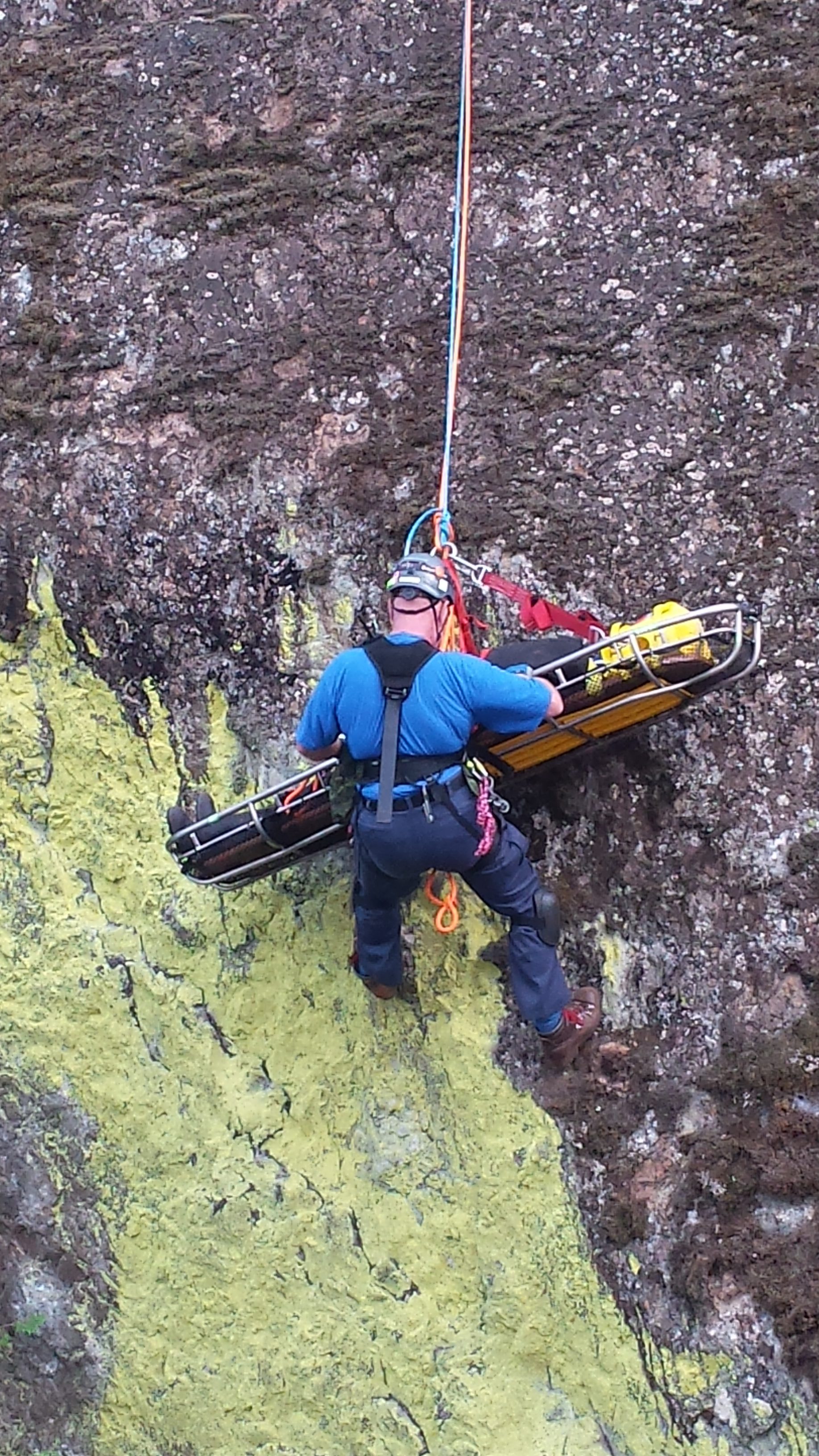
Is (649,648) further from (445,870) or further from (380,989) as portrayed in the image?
(380,989)

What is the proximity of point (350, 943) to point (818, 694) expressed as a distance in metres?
2.37

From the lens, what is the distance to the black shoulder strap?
448 cm

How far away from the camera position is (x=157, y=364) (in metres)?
5.95

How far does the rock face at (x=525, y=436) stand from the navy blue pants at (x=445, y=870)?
415 mm

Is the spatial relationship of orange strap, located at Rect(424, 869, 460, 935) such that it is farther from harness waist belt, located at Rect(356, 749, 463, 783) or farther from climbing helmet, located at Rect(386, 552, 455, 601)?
climbing helmet, located at Rect(386, 552, 455, 601)

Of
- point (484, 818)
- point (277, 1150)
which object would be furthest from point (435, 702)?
point (277, 1150)

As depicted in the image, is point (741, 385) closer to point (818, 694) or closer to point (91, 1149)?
point (818, 694)

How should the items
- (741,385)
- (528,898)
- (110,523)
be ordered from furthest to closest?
(110,523) < (741,385) < (528,898)

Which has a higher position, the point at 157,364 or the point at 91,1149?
the point at 157,364

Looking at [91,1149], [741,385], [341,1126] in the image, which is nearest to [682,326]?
[741,385]

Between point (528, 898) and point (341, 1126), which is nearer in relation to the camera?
point (528, 898)

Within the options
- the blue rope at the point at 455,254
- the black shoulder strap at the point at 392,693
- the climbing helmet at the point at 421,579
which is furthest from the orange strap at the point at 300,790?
the blue rope at the point at 455,254

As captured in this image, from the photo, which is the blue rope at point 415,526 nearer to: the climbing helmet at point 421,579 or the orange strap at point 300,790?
the climbing helmet at point 421,579

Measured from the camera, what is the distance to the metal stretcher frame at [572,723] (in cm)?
479
